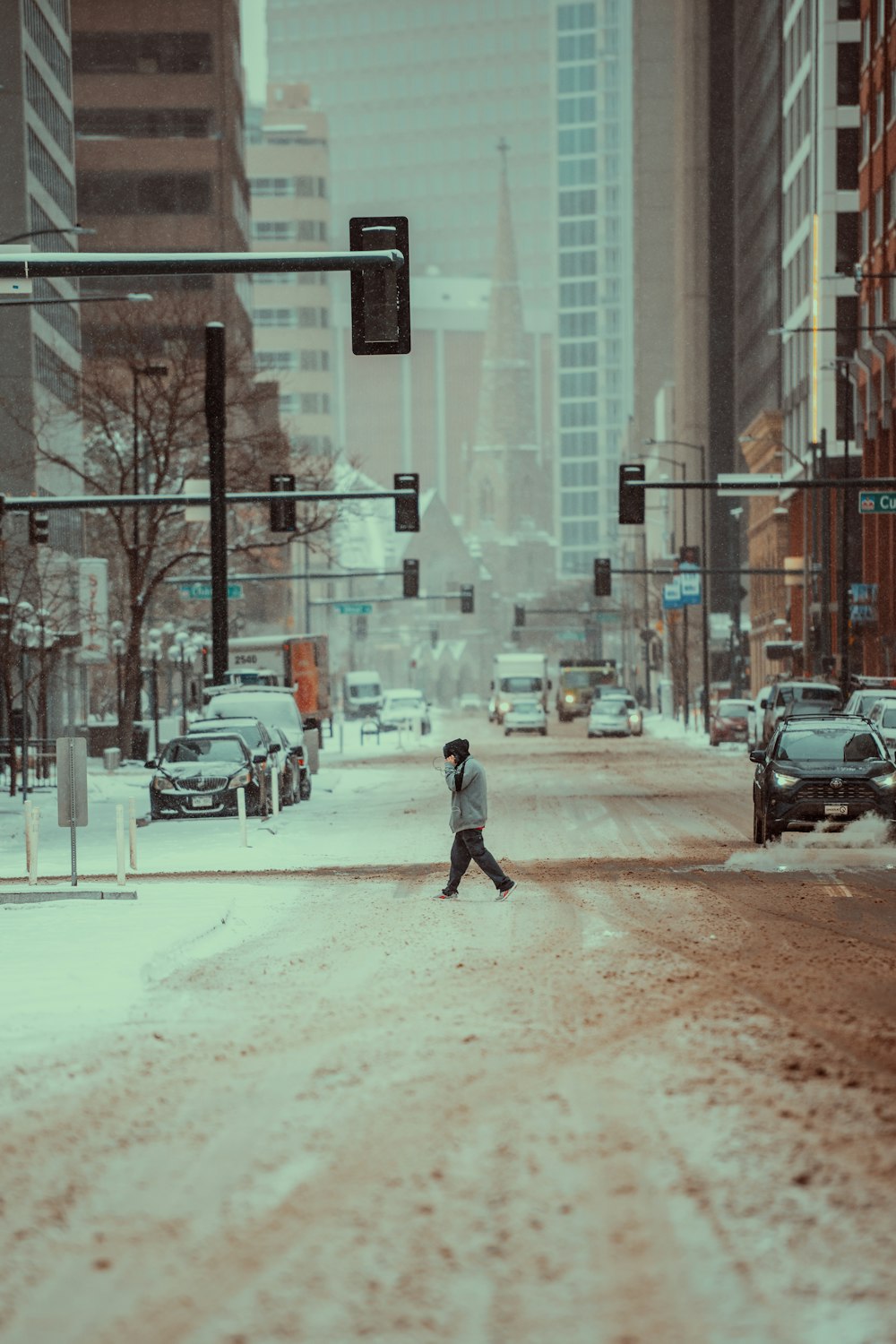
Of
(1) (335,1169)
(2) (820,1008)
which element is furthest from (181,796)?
(1) (335,1169)

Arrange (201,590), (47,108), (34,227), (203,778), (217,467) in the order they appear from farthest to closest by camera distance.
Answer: (47,108)
(34,227)
(201,590)
(217,467)
(203,778)

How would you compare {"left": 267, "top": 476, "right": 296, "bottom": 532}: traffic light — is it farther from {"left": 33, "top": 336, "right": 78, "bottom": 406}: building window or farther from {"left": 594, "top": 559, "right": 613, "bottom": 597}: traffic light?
{"left": 594, "top": 559, "right": 613, "bottom": 597}: traffic light

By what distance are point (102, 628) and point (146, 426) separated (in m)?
Result: 5.03

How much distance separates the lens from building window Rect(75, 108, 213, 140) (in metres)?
126

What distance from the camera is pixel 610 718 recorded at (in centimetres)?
8269

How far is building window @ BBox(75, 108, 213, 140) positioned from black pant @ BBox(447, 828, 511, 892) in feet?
362

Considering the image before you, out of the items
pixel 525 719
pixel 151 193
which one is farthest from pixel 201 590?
pixel 151 193

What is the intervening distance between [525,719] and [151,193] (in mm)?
51899

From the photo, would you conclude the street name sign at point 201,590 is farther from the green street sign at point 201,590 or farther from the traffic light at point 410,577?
the traffic light at point 410,577

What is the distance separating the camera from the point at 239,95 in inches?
5221

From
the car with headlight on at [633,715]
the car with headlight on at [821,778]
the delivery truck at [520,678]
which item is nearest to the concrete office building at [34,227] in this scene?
the car with headlight on at [633,715]

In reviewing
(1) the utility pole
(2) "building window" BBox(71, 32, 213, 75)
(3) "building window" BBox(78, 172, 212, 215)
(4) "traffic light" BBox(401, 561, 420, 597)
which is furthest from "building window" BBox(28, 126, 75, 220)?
(2) "building window" BBox(71, 32, 213, 75)

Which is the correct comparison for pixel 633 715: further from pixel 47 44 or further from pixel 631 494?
pixel 631 494

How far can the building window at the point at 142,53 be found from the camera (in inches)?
4978
